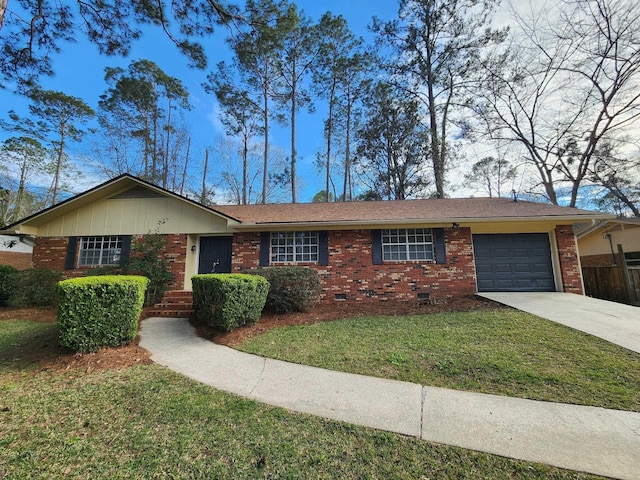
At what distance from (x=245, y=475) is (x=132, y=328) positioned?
397 centimetres

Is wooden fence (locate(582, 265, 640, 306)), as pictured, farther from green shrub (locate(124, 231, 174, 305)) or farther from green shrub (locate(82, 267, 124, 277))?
green shrub (locate(82, 267, 124, 277))

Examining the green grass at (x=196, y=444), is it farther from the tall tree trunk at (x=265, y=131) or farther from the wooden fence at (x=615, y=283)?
the tall tree trunk at (x=265, y=131)

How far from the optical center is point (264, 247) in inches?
377

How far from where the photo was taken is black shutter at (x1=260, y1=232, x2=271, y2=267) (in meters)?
9.49

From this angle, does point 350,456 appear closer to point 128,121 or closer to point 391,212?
point 391,212

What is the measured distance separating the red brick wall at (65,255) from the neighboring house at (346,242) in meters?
0.03

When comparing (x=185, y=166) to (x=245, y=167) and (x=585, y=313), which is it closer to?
(x=245, y=167)

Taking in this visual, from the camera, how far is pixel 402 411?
300 cm

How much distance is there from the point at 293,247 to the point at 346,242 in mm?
1793

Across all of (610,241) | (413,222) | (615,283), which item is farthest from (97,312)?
(610,241)

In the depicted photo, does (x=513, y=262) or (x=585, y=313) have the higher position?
(x=513, y=262)

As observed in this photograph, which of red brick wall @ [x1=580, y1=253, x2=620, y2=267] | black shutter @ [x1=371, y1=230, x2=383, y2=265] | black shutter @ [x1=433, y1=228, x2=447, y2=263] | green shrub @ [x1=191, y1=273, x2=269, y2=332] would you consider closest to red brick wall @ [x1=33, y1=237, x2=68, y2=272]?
green shrub @ [x1=191, y1=273, x2=269, y2=332]

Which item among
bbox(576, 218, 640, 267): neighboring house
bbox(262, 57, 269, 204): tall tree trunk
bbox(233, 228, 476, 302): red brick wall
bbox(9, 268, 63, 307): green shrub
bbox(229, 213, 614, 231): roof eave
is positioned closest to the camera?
bbox(9, 268, 63, 307): green shrub

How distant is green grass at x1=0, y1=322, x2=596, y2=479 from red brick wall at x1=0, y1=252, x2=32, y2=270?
2416 centimetres
